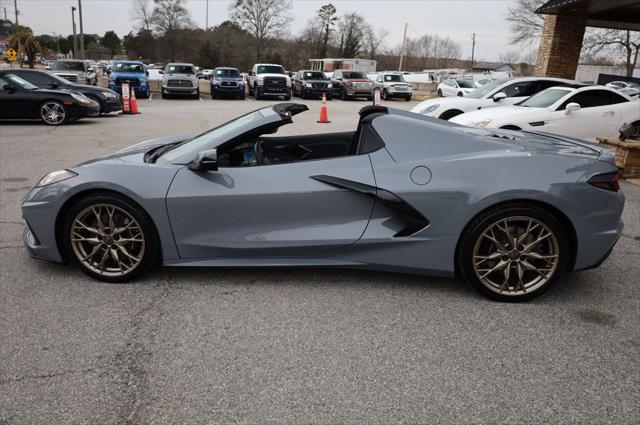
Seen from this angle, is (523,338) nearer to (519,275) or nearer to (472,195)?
(519,275)

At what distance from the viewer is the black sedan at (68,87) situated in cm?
1331

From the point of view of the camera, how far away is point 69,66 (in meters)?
24.0

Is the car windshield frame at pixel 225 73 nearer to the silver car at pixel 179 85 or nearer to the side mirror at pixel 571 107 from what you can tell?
the silver car at pixel 179 85

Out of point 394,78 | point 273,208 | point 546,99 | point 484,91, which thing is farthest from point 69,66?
point 273,208

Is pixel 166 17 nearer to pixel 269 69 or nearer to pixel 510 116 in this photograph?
pixel 269 69

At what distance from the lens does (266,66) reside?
27453mm

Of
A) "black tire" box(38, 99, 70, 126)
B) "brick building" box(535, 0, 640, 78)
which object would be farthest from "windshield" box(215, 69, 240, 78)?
"brick building" box(535, 0, 640, 78)

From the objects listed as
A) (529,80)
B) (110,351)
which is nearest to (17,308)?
(110,351)

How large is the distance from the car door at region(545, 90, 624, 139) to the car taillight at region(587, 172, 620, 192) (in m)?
6.18

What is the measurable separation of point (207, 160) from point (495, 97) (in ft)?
32.9

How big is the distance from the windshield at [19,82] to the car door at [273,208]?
11561 mm

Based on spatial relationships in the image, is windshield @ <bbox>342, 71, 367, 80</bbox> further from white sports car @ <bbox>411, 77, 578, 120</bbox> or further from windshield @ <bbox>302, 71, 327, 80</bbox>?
white sports car @ <bbox>411, 77, 578, 120</bbox>

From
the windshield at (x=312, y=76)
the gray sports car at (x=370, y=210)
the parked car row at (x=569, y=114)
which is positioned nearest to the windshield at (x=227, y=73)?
the windshield at (x=312, y=76)

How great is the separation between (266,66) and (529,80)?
1778cm
